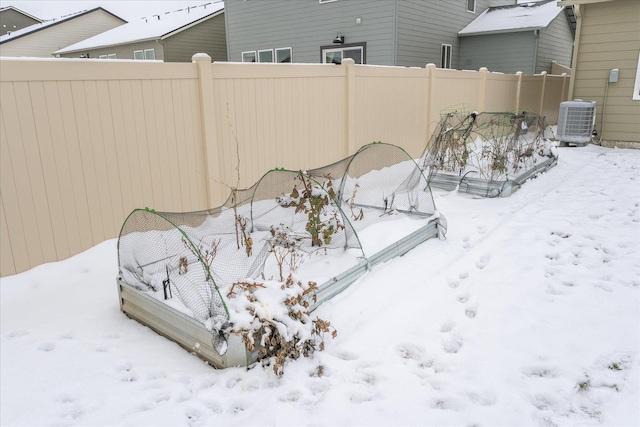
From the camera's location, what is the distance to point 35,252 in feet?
12.1

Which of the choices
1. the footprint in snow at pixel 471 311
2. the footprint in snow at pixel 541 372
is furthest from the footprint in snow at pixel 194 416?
the footprint in snow at pixel 471 311

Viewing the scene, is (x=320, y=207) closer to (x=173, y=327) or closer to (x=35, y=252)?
(x=173, y=327)

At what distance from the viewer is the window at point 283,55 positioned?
14.8 m

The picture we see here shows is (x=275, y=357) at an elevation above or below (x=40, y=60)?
below

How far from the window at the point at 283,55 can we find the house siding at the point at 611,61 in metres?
8.03

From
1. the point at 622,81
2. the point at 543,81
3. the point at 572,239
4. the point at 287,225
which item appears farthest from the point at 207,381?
the point at 543,81

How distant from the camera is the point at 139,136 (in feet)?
14.0

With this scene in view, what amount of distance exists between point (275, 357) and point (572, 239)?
3470 millimetres

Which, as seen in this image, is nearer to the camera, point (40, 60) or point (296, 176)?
point (40, 60)

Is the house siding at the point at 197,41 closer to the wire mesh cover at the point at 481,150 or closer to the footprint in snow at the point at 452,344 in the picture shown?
the wire mesh cover at the point at 481,150

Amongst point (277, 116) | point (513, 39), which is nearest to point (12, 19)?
point (513, 39)

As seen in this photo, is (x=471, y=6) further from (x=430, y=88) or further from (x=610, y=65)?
(x=430, y=88)

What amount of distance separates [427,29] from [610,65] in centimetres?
482

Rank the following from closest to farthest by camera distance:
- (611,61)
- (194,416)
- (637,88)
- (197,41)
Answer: (194,416)
(637,88)
(611,61)
(197,41)
